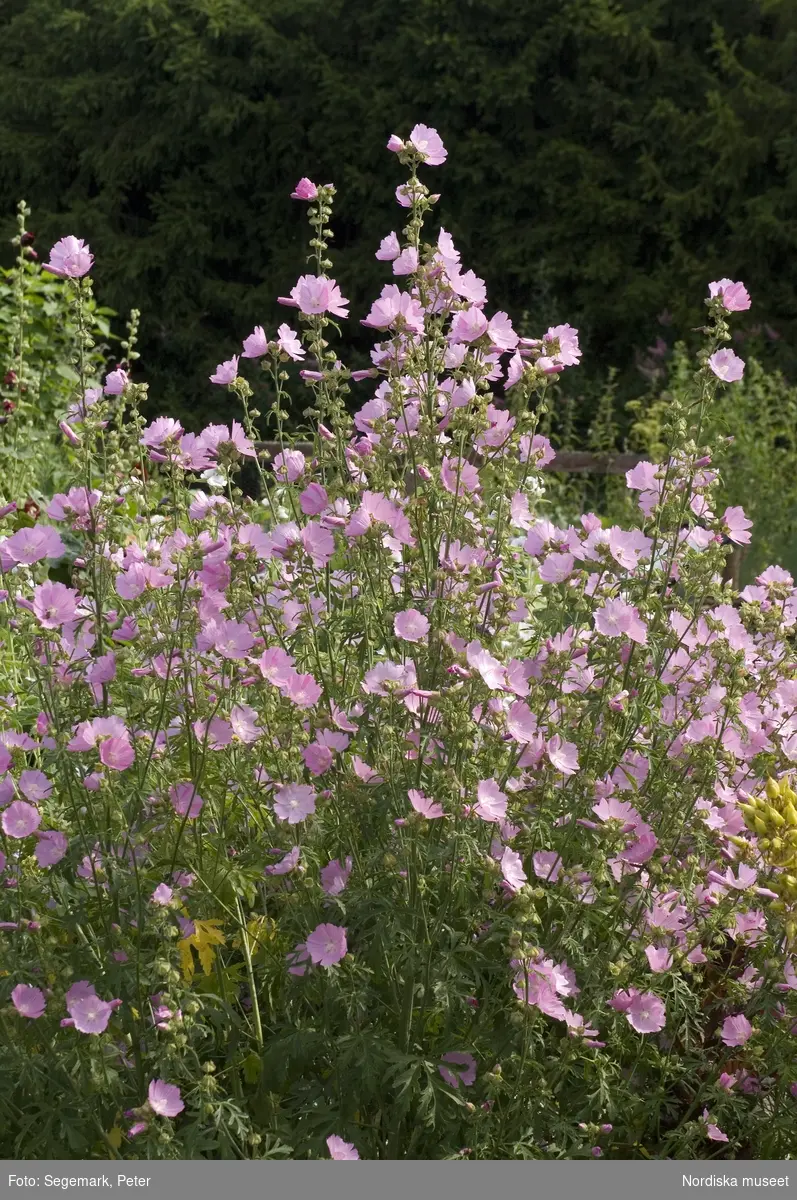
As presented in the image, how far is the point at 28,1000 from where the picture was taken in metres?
2.13

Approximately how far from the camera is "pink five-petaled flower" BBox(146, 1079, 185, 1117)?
202 centimetres

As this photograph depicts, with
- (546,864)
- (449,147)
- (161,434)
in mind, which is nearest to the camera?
(546,864)

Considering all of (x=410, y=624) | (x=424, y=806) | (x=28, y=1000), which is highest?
(x=410, y=624)

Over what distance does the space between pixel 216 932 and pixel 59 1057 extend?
0.29 metres

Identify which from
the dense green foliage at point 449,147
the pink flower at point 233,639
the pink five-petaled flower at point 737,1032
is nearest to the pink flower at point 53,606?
the pink flower at point 233,639

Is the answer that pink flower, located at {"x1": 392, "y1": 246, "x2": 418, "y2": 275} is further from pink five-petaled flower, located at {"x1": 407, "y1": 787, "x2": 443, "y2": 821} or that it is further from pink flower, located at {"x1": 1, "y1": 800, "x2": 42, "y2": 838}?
pink flower, located at {"x1": 1, "y1": 800, "x2": 42, "y2": 838}

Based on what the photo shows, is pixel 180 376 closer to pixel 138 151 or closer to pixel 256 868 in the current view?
pixel 138 151

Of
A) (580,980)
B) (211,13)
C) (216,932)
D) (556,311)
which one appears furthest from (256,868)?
(211,13)

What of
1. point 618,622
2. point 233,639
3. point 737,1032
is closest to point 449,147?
point 618,622

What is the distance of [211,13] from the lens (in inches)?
401

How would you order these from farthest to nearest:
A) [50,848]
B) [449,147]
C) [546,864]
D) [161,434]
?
[449,147] < [161,434] < [546,864] < [50,848]

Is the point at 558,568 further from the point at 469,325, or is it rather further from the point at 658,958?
the point at 658,958

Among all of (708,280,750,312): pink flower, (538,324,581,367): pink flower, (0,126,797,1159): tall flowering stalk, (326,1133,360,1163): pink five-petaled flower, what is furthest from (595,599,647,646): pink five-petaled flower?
(326,1133,360,1163): pink five-petaled flower

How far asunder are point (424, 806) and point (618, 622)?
488 millimetres
